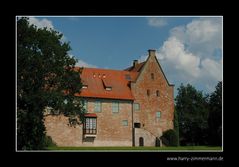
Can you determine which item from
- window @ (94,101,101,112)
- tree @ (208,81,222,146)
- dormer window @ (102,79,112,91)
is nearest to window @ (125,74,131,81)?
dormer window @ (102,79,112,91)

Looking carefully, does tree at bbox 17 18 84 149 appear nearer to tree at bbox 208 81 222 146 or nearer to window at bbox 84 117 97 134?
window at bbox 84 117 97 134

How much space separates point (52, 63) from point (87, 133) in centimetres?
2036

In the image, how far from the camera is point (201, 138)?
66375mm

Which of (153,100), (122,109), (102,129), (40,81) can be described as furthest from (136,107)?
(40,81)

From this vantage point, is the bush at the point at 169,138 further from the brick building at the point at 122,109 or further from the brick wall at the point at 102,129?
the brick wall at the point at 102,129

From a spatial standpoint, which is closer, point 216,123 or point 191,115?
point 216,123

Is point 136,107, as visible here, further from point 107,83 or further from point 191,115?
point 191,115

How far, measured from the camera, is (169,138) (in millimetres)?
60094

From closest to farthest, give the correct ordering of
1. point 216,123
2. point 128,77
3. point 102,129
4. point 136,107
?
point 102,129 → point 136,107 → point 216,123 → point 128,77

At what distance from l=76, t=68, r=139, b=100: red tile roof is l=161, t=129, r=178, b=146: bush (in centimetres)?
676

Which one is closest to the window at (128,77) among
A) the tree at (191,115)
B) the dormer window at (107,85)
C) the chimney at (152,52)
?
the dormer window at (107,85)

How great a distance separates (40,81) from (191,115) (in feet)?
151

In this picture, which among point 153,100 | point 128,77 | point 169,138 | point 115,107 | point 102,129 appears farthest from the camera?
point 128,77
